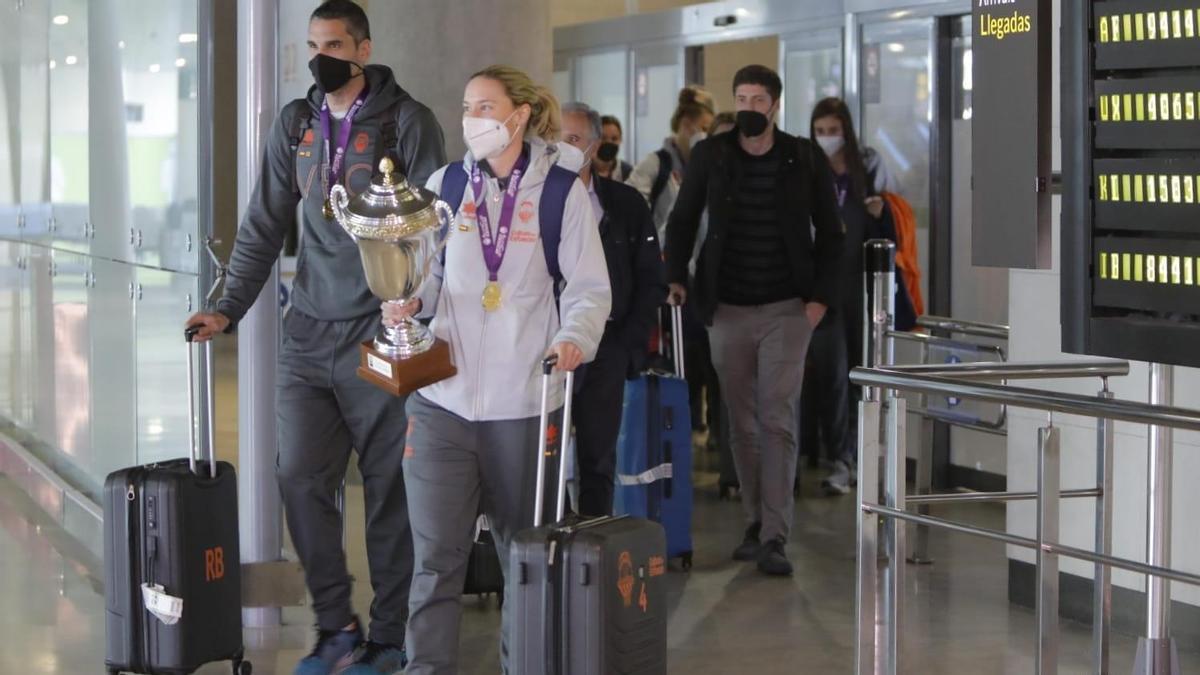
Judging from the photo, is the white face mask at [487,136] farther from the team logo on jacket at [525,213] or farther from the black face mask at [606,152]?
the black face mask at [606,152]

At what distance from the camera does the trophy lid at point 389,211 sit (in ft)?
14.0

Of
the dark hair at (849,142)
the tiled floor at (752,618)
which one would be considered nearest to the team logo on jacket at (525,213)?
the tiled floor at (752,618)

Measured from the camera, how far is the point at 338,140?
16.7 ft

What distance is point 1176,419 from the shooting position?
11.4ft

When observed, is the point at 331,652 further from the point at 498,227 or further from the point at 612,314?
the point at 612,314

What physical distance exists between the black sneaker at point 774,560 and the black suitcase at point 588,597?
2.73 meters

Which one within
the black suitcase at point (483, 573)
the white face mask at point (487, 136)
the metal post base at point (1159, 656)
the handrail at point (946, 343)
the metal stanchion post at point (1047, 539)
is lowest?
the black suitcase at point (483, 573)

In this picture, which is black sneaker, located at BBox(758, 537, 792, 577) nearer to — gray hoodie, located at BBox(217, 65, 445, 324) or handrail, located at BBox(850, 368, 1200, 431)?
gray hoodie, located at BBox(217, 65, 445, 324)

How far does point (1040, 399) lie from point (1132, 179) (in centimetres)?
58

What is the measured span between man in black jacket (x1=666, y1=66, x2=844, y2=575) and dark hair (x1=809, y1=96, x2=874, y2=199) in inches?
64.6

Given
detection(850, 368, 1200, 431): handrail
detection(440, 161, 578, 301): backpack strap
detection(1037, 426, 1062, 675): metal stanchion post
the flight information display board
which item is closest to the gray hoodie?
detection(440, 161, 578, 301): backpack strap

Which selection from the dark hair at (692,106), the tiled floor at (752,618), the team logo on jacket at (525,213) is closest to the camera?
the team logo on jacket at (525,213)

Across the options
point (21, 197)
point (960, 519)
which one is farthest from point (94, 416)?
point (960, 519)

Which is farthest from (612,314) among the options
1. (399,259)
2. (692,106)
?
(692,106)
